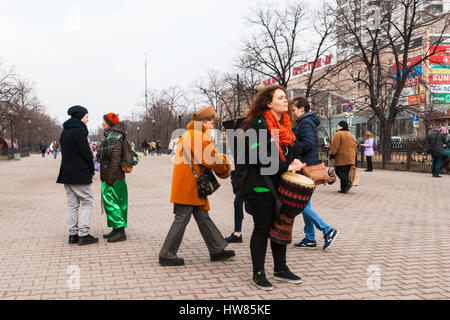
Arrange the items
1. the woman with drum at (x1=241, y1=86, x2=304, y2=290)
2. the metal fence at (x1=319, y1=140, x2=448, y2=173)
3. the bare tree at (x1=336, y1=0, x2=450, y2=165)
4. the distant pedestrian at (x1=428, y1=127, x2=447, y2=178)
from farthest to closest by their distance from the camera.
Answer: the bare tree at (x1=336, y1=0, x2=450, y2=165)
the metal fence at (x1=319, y1=140, x2=448, y2=173)
the distant pedestrian at (x1=428, y1=127, x2=447, y2=178)
the woman with drum at (x1=241, y1=86, x2=304, y2=290)

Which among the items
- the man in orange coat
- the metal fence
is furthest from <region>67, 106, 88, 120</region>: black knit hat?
the metal fence

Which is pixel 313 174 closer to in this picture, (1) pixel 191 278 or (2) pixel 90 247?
(1) pixel 191 278

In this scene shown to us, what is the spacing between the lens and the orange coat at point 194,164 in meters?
4.50

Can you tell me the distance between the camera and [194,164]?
4.59m

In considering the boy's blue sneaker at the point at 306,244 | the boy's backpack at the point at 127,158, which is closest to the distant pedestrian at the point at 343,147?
the boy's blue sneaker at the point at 306,244

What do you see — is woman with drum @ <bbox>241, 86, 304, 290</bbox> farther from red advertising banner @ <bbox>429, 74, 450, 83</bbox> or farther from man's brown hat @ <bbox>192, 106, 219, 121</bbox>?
red advertising banner @ <bbox>429, 74, 450, 83</bbox>

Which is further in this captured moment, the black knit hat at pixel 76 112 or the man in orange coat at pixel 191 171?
the black knit hat at pixel 76 112

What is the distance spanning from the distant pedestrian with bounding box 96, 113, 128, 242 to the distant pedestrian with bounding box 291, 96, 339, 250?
2.48 meters

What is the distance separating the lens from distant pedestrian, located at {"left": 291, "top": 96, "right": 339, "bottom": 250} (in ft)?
16.3

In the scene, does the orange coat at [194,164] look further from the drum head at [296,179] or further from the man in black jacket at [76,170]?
the man in black jacket at [76,170]

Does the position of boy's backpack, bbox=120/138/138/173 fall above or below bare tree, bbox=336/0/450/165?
below

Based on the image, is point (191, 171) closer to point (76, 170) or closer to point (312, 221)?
point (312, 221)

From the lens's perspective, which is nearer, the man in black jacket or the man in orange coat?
the man in orange coat
